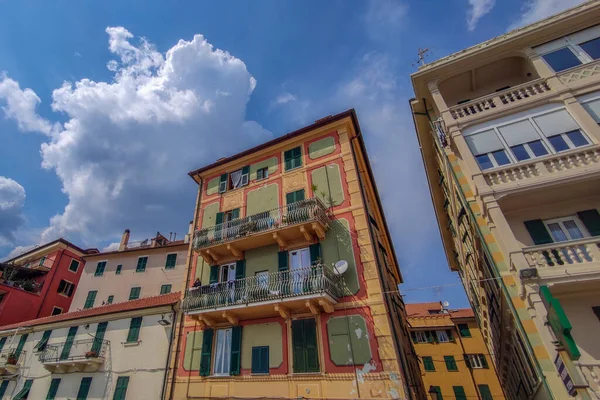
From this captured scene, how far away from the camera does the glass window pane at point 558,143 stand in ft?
32.8

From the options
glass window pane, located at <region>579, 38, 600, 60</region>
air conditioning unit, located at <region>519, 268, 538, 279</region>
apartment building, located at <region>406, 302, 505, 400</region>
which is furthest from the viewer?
apartment building, located at <region>406, 302, 505, 400</region>

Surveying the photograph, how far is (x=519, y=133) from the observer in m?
10.9

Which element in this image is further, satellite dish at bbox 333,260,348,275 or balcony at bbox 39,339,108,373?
balcony at bbox 39,339,108,373

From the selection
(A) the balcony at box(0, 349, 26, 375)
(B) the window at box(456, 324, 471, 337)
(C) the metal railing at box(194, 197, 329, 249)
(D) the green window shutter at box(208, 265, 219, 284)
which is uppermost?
(C) the metal railing at box(194, 197, 329, 249)

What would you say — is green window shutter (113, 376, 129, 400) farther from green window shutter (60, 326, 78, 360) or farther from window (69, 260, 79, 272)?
window (69, 260, 79, 272)

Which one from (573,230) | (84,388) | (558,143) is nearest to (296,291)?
(573,230)

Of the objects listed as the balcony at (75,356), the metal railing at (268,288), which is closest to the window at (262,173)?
the metal railing at (268,288)

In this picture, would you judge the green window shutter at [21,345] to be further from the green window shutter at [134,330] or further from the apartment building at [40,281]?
the green window shutter at [134,330]

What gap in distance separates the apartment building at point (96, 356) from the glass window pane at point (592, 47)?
73.2 ft

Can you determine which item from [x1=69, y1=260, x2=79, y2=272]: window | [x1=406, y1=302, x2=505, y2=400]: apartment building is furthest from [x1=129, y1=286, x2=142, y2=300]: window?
[x1=406, y1=302, x2=505, y2=400]: apartment building

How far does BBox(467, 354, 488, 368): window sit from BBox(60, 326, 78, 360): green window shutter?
3329 cm

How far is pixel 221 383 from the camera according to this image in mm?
12625

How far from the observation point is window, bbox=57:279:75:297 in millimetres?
29766

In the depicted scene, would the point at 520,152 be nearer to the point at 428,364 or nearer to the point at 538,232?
the point at 538,232
